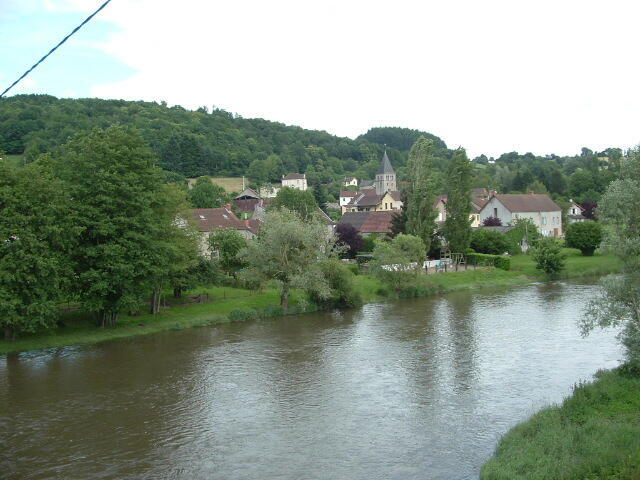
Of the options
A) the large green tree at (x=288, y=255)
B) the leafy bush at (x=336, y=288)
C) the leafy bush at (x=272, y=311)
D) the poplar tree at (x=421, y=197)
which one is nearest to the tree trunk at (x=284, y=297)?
the large green tree at (x=288, y=255)

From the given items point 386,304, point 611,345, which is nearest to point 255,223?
point 386,304

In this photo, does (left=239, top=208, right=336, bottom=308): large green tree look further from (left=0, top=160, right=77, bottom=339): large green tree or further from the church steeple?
the church steeple

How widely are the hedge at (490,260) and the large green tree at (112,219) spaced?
30.7 metres

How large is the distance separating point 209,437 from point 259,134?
547ft

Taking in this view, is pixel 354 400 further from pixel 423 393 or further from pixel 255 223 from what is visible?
pixel 255 223

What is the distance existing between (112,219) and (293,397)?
1495 cm

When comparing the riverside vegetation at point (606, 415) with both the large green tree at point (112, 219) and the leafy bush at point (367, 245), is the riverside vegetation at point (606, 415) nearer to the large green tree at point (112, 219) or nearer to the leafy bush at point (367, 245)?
the large green tree at point (112, 219)

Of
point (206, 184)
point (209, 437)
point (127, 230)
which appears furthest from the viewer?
point (206, 184)

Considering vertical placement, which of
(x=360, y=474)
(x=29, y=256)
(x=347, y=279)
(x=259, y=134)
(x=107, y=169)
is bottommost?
(x=360, y=474)

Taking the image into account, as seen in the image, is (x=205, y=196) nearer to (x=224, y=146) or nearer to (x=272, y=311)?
(x=272, y=311)

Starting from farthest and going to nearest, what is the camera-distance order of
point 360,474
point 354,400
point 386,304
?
point 386,304, point 354,400, point 360,474

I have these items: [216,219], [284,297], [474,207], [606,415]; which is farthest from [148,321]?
[474,207]

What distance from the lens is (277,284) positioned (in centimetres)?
3650

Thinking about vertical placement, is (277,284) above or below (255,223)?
below
